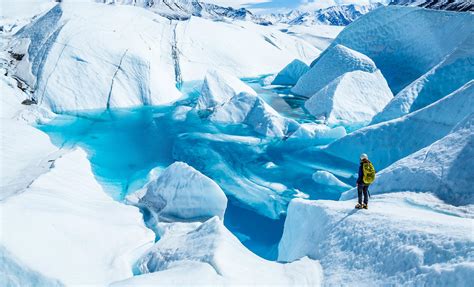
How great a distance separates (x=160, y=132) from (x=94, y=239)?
29.9 feet

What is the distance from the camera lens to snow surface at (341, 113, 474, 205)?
20.4 feet

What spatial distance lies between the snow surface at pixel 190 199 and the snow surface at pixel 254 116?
6435 mm

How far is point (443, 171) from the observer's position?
6.50 meters

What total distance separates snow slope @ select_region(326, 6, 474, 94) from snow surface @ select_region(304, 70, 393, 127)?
2.91 meters

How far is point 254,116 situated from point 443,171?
9346mm

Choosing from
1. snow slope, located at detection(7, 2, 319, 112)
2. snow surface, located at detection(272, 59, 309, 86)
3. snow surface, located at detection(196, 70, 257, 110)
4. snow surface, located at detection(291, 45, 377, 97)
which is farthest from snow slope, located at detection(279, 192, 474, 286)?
snow surface, located at detection(272, 59, 309, 86)

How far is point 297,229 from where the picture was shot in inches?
264

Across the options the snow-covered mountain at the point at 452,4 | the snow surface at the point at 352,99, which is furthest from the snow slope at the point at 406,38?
the snow surface at the point at 352,99

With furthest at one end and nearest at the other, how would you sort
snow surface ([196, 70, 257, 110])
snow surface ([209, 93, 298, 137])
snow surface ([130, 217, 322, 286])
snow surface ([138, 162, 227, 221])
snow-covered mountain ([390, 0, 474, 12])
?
1. snow-covered mountain ([390, 0, 474, 12])
2. snow surface ([196, 70, 257, 110])
3. snow surface ([209, 93, 298, 137])
4. snow surface ([138, 162, 227, 221])
5. snow surface ([130, 217, 322, 286])

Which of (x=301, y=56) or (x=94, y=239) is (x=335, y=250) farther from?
(x=301, y=56)

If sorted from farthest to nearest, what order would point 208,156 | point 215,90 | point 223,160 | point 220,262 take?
1. point 215,90
2. point 208,156
3. point 223,160
4. point 220,262

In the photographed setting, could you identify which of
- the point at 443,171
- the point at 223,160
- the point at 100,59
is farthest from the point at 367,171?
the point at 100,59

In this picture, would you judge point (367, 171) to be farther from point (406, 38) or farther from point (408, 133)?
point (406, 38)

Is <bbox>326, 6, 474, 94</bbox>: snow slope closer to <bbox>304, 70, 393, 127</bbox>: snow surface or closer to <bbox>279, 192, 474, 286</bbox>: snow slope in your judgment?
<bbox>304, 70, 393, 127</bbox>: snow surface
